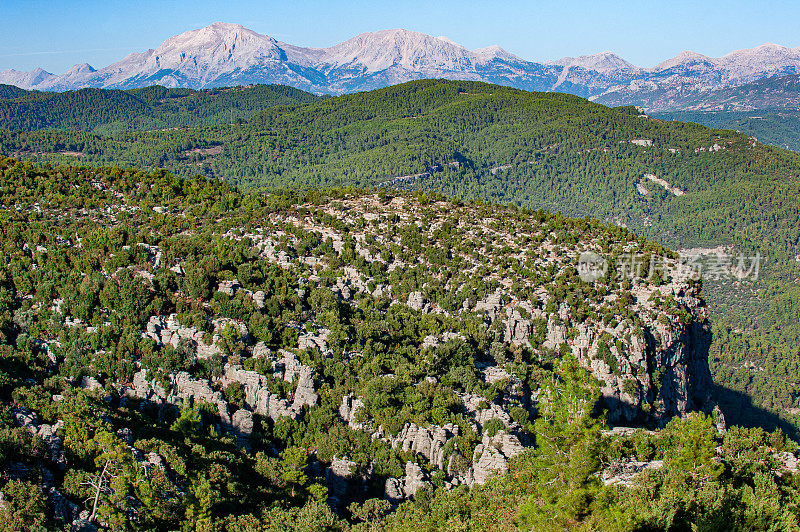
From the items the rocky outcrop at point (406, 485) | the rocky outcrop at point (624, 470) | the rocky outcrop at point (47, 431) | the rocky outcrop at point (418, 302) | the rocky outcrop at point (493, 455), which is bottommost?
the rocky outcrop at point (406, 485)

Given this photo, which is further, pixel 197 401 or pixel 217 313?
pixel 217 313

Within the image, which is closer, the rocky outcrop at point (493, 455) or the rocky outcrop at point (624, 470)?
the rocky outcrop at point (624, 470)

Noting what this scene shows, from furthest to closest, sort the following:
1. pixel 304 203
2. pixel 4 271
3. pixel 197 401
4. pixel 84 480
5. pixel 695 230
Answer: pixel 695 230 → pixel 304 203 → pixel 4 271 → pixel 197 401 → pixel 84 480

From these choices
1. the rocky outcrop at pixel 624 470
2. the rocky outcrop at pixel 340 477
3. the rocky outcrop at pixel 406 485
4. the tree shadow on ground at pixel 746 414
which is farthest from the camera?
the tree shadow on ground at pixel 746 414

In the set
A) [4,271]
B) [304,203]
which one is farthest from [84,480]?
[304,203]

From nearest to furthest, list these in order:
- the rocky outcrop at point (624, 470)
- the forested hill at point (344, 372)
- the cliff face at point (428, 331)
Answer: the forested hill at point (344, 372) → the rocky outcrop at point (624, 470) → the cliff face at point (428, 331)

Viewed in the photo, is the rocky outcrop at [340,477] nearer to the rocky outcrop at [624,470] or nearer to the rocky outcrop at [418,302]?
the rocky outcrop at [624,470]

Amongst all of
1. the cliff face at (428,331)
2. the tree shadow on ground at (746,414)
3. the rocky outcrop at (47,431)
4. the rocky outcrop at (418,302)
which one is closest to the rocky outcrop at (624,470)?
the cliff face at (428,331)

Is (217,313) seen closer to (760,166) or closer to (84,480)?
(84,480)

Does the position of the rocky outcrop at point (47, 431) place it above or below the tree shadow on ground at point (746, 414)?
above

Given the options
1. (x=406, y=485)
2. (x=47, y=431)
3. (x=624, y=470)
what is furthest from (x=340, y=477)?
(x=624, y=470)

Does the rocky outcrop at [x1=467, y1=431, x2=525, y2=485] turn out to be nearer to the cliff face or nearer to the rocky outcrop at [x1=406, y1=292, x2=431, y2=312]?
the cliff face
